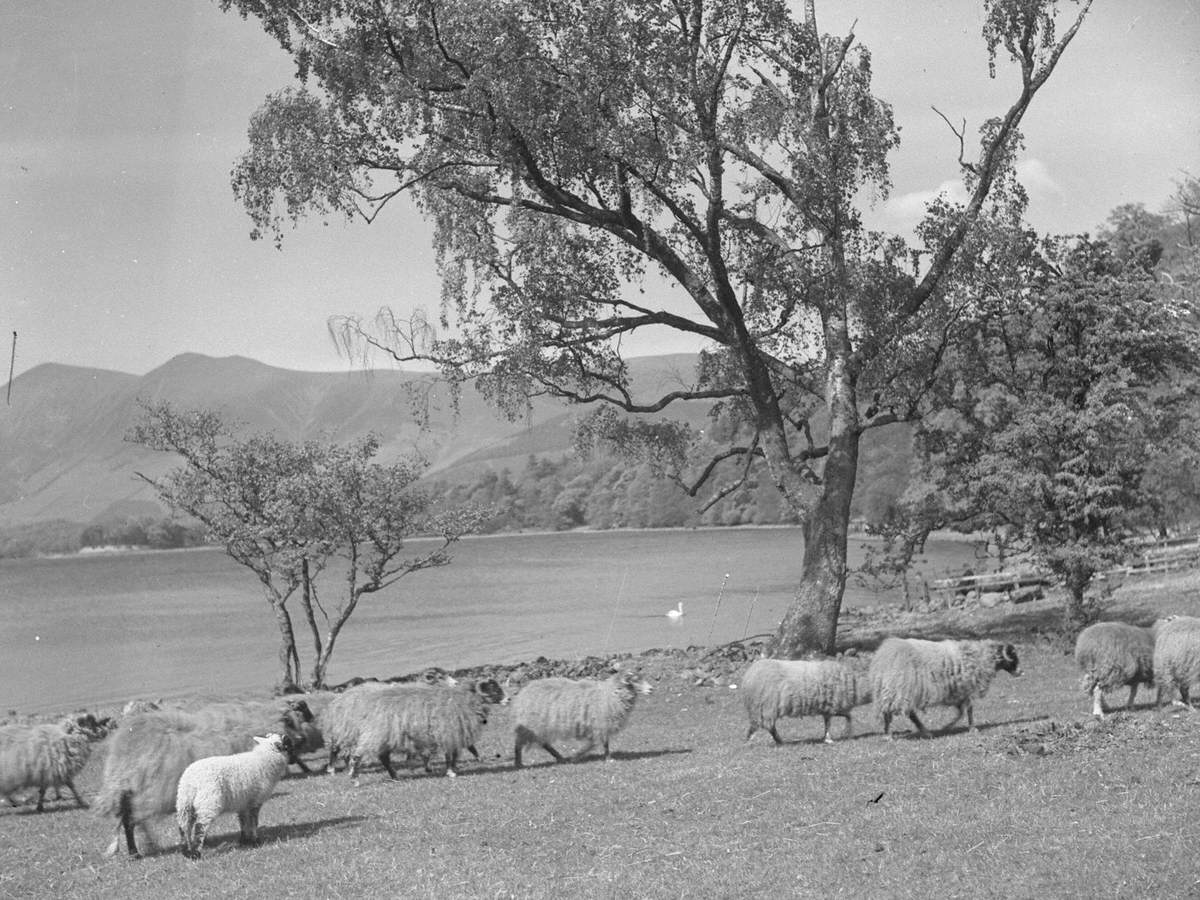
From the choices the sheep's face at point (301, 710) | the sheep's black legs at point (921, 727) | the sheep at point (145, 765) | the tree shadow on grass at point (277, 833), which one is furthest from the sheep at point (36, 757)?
the sheep's black legs at point (921, 727)

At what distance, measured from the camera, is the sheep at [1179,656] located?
674 inches

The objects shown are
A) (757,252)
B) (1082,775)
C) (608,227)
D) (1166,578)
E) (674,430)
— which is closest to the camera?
(1082,775)

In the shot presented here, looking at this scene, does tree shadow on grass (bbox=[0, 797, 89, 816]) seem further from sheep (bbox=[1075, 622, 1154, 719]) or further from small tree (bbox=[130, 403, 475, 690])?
small tree (bbox=[130, 403, 475, 690])

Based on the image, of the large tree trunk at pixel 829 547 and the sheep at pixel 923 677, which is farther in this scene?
the large tree trunk at pixel 829 547

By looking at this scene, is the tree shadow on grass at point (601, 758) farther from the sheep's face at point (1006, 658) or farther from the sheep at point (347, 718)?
the sheep's face at point (1006, 658)

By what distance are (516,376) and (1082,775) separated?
1803 centimetres

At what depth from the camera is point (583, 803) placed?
45.1 feet

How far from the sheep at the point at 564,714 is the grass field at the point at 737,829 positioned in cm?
50

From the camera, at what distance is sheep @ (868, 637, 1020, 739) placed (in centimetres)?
1697

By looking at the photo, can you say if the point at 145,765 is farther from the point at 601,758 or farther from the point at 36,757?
the point at 601,758

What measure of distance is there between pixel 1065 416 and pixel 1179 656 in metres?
10.9

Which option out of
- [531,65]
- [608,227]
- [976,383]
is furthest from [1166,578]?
[531,65]

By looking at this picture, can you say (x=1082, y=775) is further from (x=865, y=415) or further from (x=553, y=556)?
(x=553, y=556)

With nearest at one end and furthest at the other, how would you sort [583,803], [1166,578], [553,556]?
[583,803] → [1166,578] → [553,556]
